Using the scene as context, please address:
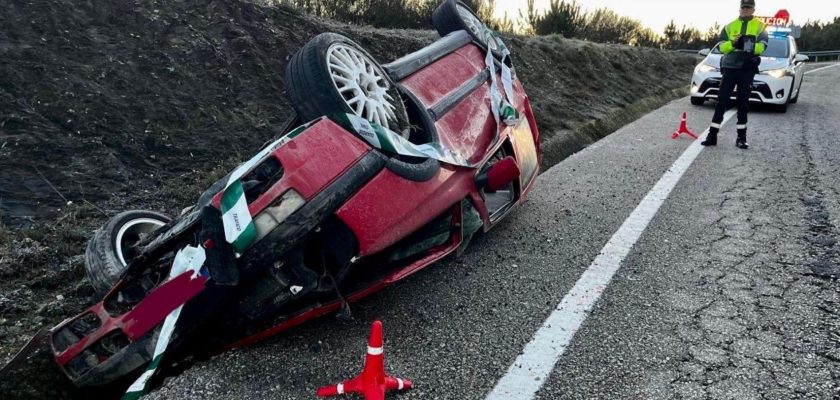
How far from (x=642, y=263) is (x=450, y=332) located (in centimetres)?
134

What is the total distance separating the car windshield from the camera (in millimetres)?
10156

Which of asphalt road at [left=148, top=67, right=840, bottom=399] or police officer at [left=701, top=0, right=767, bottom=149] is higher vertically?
police officer at [left=701, top=0, right=767, bottom=149]

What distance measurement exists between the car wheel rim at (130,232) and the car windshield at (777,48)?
33.8ft

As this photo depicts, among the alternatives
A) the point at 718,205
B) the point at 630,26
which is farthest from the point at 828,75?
the point at 718,205

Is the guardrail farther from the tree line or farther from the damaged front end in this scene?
the damaged front end

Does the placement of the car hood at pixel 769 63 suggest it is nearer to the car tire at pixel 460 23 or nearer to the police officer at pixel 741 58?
the police officer at pixel 741 58

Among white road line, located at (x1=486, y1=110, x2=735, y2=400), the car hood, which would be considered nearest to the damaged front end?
white road line, located at (x1=486, y1=110, x2=735, y2=400)

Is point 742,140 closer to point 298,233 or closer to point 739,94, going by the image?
point 739,94

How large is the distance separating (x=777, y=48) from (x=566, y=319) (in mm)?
10075

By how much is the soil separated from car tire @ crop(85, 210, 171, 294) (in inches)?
12.6

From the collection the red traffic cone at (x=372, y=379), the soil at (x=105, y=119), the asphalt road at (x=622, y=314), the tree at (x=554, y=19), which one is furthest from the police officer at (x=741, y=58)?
the tree at (x=554, y=19)

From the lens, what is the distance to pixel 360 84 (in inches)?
114

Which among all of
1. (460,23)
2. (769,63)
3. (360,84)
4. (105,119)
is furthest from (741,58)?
(105,119)

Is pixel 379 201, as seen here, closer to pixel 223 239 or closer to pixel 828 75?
pixel 223 239
